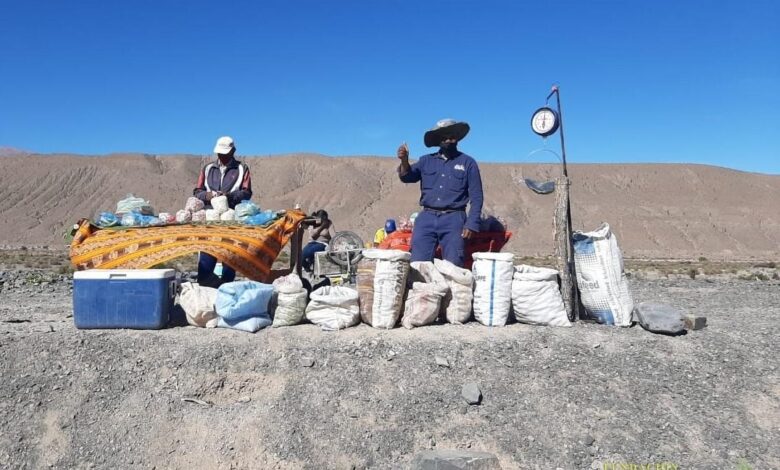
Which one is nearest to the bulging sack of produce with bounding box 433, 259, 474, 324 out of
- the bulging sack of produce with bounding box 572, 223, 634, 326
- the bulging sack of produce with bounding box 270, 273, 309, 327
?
the bulging sack of produce with bounding box 572, 223, 634, 326

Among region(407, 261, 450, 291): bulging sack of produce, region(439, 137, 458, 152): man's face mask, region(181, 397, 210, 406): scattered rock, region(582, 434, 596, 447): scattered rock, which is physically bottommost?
region(582, 434, 596, 447): scattered rock

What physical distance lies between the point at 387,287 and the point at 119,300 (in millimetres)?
2271

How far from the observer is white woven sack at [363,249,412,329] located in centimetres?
545

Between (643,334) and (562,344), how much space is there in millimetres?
852

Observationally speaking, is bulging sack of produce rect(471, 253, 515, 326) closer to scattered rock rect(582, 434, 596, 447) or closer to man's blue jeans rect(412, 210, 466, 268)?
man's blue jeans rect(412, 210, 466, 268)

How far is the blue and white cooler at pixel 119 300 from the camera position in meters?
5.33

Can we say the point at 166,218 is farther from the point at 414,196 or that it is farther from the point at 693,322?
the point at 414,196

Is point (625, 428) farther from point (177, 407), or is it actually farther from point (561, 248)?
point (177, 407)

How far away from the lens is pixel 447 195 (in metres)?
6.30

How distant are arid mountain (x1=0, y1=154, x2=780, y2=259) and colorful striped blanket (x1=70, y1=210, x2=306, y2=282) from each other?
120 feet

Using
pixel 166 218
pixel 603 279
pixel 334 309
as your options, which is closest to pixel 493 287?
pixel 603 279

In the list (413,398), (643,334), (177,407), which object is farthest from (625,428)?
(177,407)

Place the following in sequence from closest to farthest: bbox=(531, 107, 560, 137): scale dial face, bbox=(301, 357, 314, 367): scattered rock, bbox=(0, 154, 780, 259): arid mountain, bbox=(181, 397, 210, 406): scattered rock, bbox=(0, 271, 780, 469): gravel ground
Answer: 1. bbox=(0, 271, 780, 469): gravel ground
2. bbox=(181, 397, 210, 406): scattered rock
3. bbox=(301, 357, 314, 367): scattered rock
4. bbox=(531, 107, 560, 137): scale dial face
5. bbox=(0, 154, 780, 259): arid mountain

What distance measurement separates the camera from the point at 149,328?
539 cm
